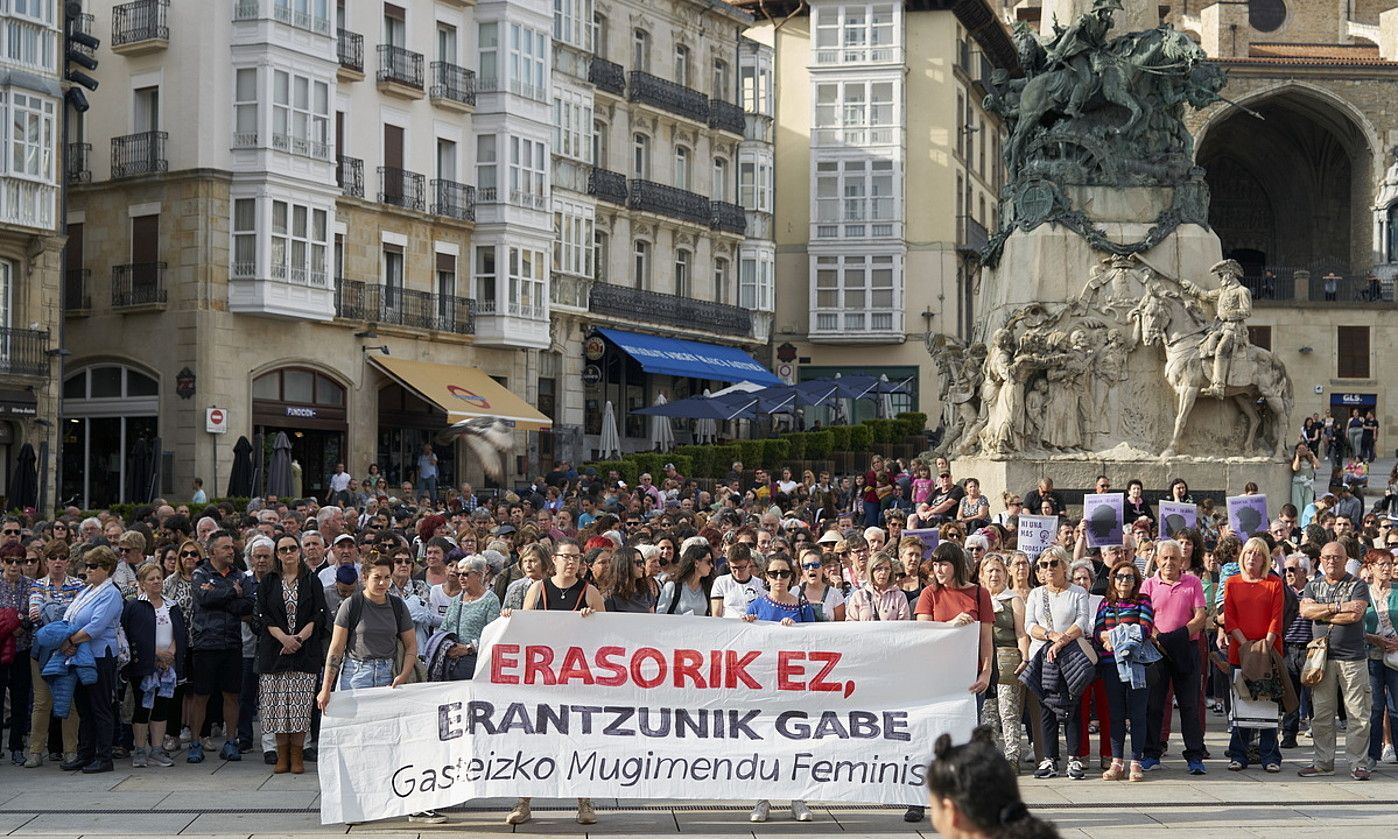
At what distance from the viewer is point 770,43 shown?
6631 centimetres

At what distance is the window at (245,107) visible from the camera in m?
40.8

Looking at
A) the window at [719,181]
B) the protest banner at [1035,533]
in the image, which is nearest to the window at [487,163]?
the window at [719,181]

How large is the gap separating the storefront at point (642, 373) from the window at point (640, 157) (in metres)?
4.41

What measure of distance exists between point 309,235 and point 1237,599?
30.2 metres

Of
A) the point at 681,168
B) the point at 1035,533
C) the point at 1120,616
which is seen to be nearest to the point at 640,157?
the point at 681,168

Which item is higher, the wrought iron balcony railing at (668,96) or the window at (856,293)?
the wrought iron balcony railing at (668,96)

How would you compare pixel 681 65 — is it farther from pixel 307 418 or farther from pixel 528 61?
pixel 307 418

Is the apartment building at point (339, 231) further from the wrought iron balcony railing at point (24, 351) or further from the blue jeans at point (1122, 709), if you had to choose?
the blue jeans at point (1122, 709)

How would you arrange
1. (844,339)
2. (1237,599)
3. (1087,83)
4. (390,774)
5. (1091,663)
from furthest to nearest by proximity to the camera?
(844,339) < (1087,83) < (1237,599) < (1091,663) < (390,774)

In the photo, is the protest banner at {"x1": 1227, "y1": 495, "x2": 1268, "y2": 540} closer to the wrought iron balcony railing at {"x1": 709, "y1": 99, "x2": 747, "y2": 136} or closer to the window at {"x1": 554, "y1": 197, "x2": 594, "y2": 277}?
the window at {"x1": 554, "y1": 197, "x2": 594, "y2": 277}

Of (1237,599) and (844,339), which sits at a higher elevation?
(844,339)

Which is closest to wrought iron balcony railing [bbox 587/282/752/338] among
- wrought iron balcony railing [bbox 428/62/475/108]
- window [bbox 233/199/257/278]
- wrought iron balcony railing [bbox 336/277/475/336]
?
wrought iron balcony railing [bbox 336/277/475/336]

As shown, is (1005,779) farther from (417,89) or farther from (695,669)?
(417,89)

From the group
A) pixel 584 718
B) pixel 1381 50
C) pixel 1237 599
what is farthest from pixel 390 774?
pixel 1381 50
